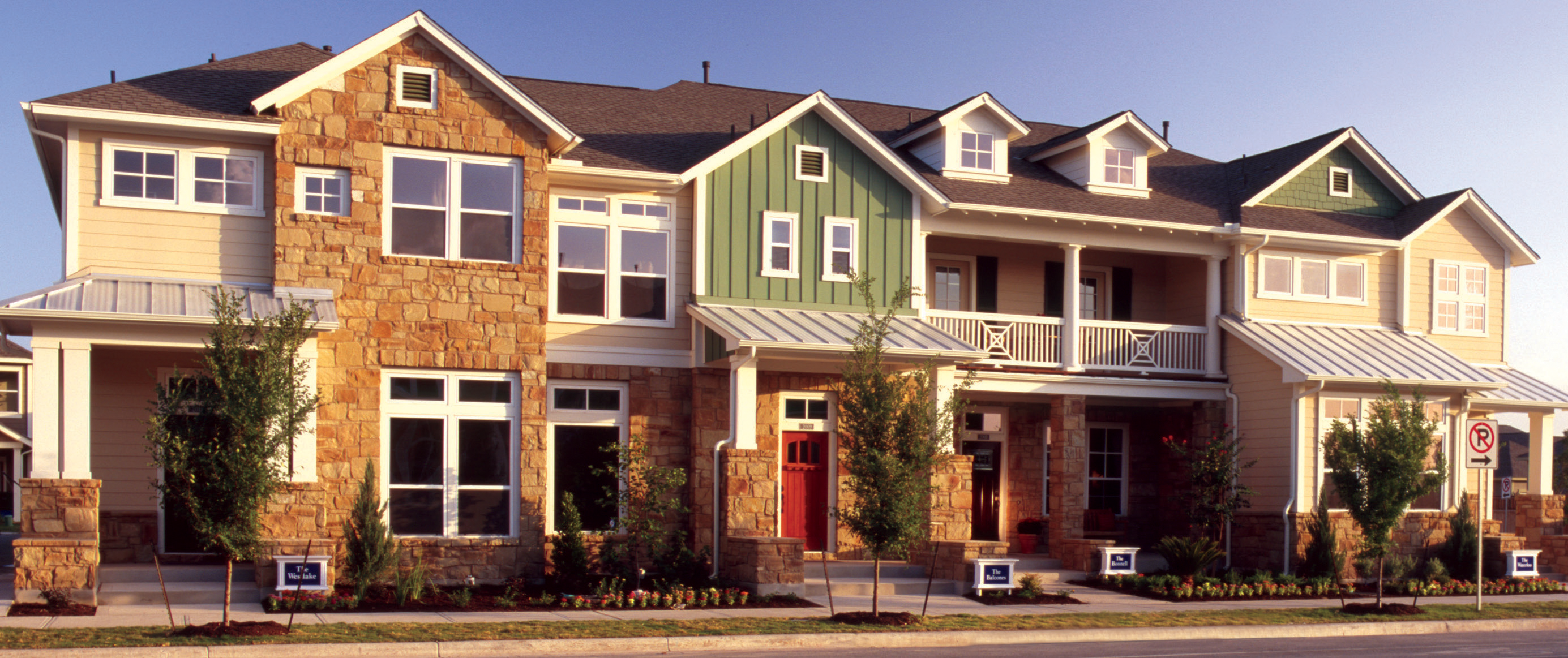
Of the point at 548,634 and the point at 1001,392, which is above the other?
the point at 1001,392

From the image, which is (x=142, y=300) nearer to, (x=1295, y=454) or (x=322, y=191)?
(x=322, y=191)

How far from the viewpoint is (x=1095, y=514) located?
2455 cm

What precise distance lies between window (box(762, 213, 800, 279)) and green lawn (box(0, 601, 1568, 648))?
617 centimetres

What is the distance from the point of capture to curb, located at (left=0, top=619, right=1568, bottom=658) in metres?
12.4

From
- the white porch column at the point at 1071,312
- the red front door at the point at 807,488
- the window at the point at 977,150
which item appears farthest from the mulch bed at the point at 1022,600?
the window at the point at 977,150

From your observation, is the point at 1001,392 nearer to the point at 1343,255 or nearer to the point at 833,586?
the point at 833,586

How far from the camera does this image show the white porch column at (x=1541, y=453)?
25438 mm

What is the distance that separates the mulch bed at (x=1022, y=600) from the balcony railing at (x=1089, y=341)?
14.9 ft

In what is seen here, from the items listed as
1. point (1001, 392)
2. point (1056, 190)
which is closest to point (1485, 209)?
point (1056, 190)

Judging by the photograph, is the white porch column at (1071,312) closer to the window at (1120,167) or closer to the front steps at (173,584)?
the window at (1120,167)

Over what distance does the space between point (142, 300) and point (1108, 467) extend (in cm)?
1667

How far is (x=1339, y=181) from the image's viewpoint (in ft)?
82.3

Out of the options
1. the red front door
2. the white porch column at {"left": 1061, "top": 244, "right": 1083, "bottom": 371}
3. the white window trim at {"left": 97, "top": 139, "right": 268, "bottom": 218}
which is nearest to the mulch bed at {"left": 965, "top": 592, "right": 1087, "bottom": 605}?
the red front door

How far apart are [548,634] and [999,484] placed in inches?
481
